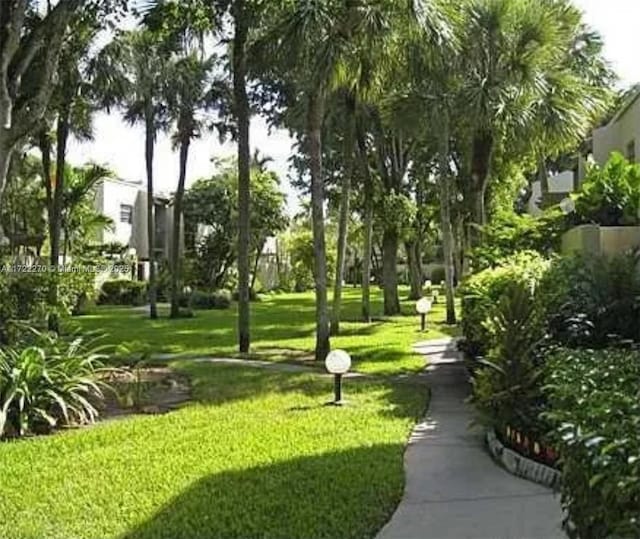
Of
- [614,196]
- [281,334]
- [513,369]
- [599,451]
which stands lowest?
[281,334]

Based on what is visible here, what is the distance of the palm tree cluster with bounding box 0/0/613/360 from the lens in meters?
13.4

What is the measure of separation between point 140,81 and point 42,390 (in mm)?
16405

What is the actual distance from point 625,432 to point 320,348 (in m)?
11.7

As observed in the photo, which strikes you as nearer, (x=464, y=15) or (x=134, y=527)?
(x=134, y=527)

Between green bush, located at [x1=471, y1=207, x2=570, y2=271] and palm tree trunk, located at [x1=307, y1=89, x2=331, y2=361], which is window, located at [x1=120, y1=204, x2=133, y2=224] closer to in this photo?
palm tree trunk, located at [x1=307, y1=89, x2=331, y2=361]

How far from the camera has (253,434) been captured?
27.0ft

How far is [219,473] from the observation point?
667cm

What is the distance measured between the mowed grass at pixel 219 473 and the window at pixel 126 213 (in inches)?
1375

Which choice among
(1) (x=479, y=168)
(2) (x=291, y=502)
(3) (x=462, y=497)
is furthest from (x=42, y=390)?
(1) (x=479, y=168)

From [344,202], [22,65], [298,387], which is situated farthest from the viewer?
[344,202]

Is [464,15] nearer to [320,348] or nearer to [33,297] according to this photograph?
[320,348]

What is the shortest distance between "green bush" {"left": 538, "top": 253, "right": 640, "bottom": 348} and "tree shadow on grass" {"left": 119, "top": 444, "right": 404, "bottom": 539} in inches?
91.7

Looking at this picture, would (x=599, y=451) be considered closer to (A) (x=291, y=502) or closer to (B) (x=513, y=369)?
(A) (x=291, y=502)

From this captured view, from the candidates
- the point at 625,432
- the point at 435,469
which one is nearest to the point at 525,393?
the point at 435,469
